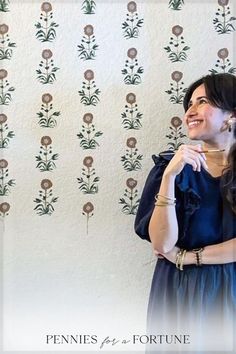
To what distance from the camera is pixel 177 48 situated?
0.63m

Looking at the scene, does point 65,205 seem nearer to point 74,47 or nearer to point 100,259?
point 100,259

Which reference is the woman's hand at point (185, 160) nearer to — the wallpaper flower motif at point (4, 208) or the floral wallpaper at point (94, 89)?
the floral wallpaper at point (94, 89)

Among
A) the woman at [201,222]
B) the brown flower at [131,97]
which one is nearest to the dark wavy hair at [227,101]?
the woman at [201,222]

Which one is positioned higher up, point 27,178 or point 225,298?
point 27,178

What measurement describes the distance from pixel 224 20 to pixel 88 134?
0.26 metres

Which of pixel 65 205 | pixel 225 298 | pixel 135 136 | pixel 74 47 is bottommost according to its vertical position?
pixel 225 298

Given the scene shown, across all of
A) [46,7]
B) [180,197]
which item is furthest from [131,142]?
[46,7]

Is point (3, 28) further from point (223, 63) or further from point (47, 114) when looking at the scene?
point (223, 63)

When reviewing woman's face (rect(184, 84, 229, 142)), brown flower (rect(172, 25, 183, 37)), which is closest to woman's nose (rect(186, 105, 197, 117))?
woman's face (rect(184, 84, 229, 142))

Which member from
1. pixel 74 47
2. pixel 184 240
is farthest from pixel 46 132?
pixel 184 240

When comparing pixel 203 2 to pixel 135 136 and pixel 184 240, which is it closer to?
pixel 135 136

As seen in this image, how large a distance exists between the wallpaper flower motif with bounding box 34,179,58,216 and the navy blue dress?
15cm

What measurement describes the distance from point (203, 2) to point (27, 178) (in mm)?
361

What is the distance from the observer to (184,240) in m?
0.57
